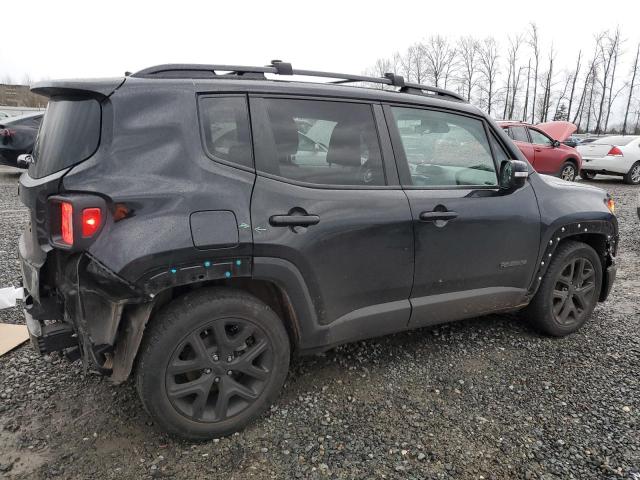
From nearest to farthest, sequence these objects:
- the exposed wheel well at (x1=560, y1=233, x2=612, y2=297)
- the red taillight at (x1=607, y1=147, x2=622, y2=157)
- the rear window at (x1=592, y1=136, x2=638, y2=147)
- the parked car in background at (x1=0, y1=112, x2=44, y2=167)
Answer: the exposed wheel well at (x1=560, y1=233, x2=612, y2=297) < the parked car in background at (x1=0, y1=112, x2=44, y2=167) < the red taillight at (x1=607, y1=147, x2=622, y2=157) < the rear window at (x1=592, y1=136, x2=638, y2=147)

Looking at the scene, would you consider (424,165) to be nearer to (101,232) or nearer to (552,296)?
(552,296)

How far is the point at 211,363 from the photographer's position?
231 cm

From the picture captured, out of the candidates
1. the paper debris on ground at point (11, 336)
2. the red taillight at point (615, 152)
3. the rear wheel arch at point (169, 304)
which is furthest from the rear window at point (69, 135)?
the red taillight at point (615, 152)

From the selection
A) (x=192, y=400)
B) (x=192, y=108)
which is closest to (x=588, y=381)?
(x=192, y=400)

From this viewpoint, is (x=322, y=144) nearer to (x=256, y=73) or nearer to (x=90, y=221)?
(x=256, y=73)

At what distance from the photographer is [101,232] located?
2037 millimetres

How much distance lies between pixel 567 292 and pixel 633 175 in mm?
12357

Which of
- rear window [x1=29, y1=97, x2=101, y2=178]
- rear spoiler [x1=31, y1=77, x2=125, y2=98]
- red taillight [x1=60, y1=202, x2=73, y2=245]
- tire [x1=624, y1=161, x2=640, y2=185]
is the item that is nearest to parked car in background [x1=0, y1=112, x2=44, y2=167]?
rear window [x1=29, y1=97, x2=101, y2=178]

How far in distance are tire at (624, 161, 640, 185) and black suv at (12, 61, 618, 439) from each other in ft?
41.9

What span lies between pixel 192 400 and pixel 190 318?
0.47 m

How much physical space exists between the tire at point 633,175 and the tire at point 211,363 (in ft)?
47.0

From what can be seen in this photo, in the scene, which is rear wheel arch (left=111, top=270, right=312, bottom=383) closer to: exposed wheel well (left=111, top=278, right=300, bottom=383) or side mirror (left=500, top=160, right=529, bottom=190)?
exposed wheel well (left=111, top=278, right=300, bottom=383)

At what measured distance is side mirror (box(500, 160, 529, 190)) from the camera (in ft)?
10.2

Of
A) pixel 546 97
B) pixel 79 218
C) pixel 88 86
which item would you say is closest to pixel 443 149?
pixel 88 86
